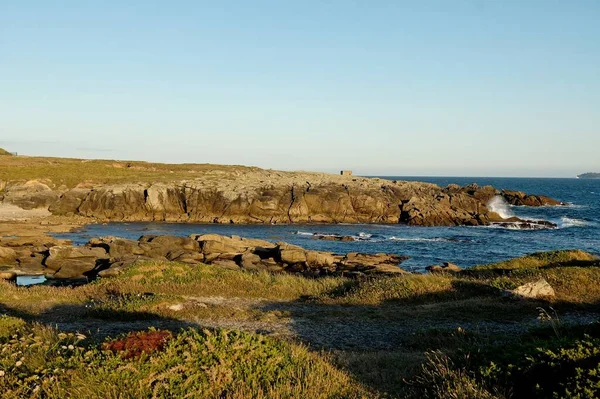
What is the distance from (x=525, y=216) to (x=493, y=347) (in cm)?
8813

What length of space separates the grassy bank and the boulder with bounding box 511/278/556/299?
0.29 metres

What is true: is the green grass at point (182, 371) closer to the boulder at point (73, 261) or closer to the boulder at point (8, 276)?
the boulder at point (8, 276)

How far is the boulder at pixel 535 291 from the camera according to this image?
2089 centimetres

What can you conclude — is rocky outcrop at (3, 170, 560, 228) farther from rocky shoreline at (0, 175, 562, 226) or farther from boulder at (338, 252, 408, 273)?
boulder at (338, 252, 408, 273)

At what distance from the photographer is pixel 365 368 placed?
11531 mm

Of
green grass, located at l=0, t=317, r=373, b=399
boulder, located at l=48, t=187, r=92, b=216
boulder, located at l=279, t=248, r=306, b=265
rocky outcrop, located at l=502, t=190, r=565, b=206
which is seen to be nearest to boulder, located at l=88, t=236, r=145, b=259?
boulder, located at l=279, t=248, r=306, b=265

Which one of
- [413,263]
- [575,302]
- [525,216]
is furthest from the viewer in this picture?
[525,216]

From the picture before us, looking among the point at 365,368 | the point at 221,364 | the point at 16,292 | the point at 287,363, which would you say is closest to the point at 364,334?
the point at 365,368

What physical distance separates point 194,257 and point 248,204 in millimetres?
39650

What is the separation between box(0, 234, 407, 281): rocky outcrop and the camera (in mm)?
38000

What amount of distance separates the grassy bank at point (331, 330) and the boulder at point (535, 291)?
0.29 m

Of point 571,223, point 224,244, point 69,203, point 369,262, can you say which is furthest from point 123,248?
point 571,223

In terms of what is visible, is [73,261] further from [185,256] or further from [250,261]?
[250,261]

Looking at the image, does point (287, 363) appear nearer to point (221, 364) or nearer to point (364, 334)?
point (221, 364)
